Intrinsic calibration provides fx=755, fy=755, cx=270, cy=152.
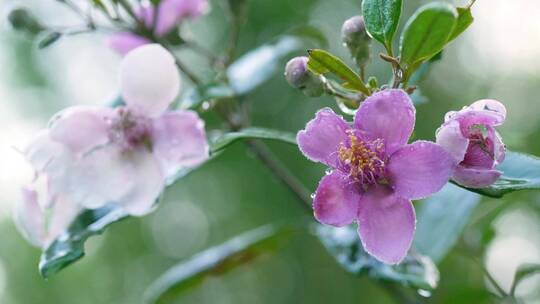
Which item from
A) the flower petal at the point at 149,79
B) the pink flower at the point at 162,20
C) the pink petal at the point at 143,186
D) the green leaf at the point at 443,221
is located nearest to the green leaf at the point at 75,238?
the pink petal at the point at 143,186

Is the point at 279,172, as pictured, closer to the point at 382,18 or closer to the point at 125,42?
the point at 125,42

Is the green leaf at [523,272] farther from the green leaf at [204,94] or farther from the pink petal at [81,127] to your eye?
the pink petal at [81,127]

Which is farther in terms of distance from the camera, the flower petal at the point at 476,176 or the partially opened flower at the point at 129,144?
the partially opened flower at the point at 129,144

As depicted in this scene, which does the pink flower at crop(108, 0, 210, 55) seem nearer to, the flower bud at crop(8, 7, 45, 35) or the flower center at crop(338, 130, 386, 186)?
the flower bud at crop(8, 7, 45, 35)

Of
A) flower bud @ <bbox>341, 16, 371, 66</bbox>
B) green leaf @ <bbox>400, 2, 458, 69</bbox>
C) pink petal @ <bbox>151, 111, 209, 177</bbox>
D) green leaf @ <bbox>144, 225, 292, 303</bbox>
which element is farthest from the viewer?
green leaf @ <bbox>144, 225, 292, 303</bbox>

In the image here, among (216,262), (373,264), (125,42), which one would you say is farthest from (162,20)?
(373,264)

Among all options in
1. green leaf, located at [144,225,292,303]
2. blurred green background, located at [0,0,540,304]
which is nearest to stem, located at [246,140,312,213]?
green leaf, located at [144,225,292,303]
